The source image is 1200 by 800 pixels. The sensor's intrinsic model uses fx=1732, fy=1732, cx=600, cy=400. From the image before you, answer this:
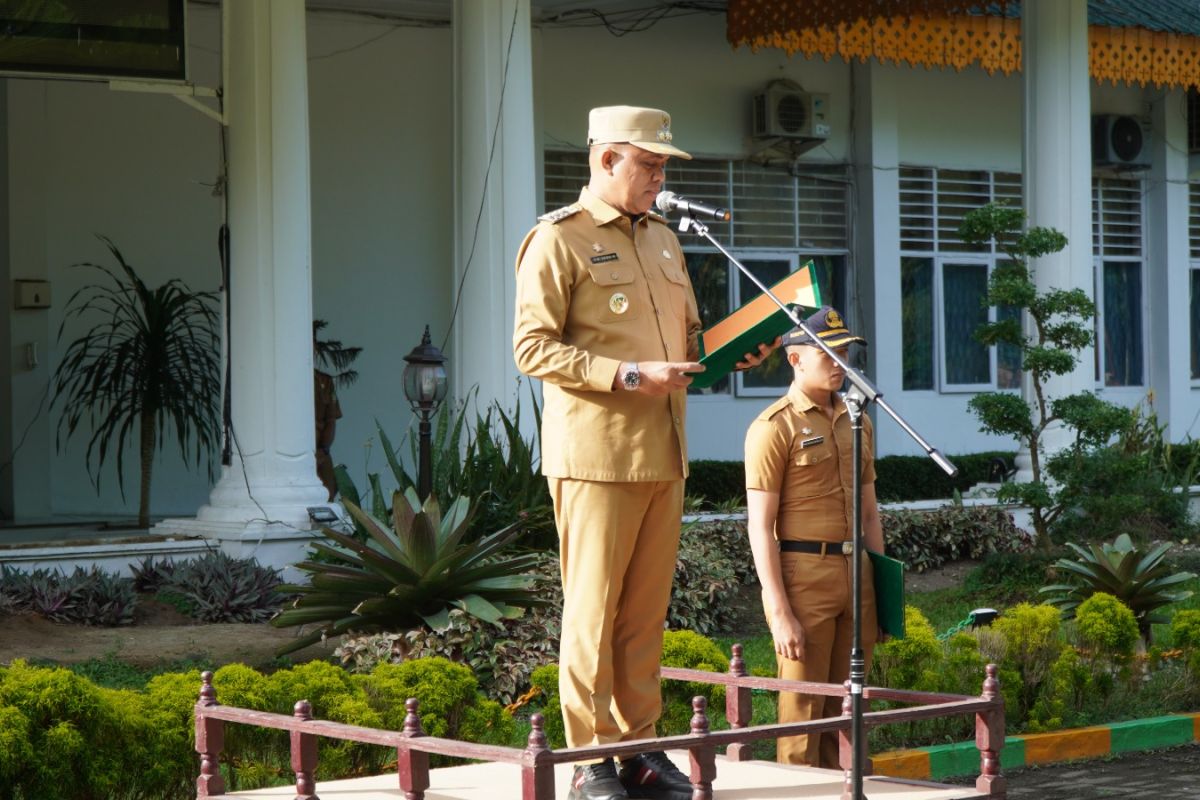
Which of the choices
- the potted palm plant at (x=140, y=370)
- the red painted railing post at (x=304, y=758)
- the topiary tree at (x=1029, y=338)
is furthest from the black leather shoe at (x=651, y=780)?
the potted palm plant at (x=140, y=370)

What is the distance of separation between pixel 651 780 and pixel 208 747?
130 cm

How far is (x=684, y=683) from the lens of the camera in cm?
753

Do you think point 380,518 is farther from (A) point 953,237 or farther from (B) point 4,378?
(A) point 953,237

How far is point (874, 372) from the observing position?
18.2 meters

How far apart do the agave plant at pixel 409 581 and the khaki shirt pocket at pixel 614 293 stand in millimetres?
4242

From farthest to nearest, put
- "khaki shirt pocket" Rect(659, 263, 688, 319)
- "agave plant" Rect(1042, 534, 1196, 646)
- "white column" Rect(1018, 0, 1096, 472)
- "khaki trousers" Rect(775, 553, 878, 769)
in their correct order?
1. "white column" Rect(1018, 0, 1096, 472)
2. "agave plant" Rect(1042, 534, 1196, 646)
3. "khaki trousers" Rect(775, 553, 878, 769)
4. "khaki shirt pocket" Rect(659, 263, 688, 319)

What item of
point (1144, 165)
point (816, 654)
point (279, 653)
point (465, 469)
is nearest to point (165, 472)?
point (465, 469)

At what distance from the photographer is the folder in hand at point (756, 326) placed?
480 cm

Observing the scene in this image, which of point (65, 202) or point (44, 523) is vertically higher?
point (65, 202)

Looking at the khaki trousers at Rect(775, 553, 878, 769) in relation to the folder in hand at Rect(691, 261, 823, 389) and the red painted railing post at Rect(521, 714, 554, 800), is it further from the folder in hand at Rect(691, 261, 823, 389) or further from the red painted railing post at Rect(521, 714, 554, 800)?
the red painted railing post at Rect(521, 714, 554, 800)

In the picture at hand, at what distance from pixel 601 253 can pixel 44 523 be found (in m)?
10.5

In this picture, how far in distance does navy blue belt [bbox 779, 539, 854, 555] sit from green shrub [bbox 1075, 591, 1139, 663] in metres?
3.21

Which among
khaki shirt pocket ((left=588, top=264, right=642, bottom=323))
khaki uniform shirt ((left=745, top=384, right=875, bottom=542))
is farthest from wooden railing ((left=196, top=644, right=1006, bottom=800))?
khaki shirt pocket ((left=588, top=264, right=642, bottom=323))

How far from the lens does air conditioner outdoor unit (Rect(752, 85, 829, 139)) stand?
17.3 metres
